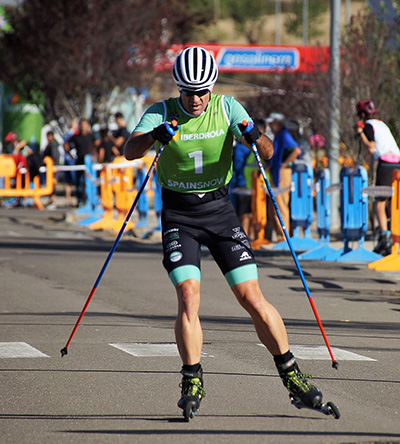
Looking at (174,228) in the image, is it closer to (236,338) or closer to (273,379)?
(273,379)

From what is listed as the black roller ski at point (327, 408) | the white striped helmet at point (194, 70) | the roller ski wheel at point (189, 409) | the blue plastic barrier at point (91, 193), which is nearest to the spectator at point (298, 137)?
the blue plastic barrier at point (91, 193)

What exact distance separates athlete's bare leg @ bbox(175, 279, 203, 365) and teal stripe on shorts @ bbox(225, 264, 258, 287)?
225mm

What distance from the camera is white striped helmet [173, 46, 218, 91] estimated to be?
5.88m

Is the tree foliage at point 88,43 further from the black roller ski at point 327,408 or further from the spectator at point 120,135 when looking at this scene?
the black roller ski at point 327,408

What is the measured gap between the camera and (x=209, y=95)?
6086 mm

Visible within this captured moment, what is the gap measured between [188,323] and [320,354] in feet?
7.40

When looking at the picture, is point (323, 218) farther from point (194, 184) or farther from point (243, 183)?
point (194, 184)

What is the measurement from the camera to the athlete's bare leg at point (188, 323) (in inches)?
232

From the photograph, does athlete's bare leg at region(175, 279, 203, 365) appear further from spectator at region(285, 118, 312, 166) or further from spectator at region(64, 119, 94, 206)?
spectator at region(64, 119, 94, 206)

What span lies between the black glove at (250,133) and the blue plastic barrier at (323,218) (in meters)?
8.87

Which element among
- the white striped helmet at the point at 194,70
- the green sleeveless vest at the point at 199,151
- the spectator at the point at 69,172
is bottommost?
the spectator at the point at 69,172

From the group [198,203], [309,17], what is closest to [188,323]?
[198,203]

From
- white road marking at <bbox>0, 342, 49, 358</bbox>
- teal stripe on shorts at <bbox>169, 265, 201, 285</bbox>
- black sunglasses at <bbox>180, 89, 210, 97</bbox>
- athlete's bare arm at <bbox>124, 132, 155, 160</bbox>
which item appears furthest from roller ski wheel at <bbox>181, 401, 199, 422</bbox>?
white road marking at <bbox>0, 342, 49, 358</bbox>

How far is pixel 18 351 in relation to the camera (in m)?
7.99
